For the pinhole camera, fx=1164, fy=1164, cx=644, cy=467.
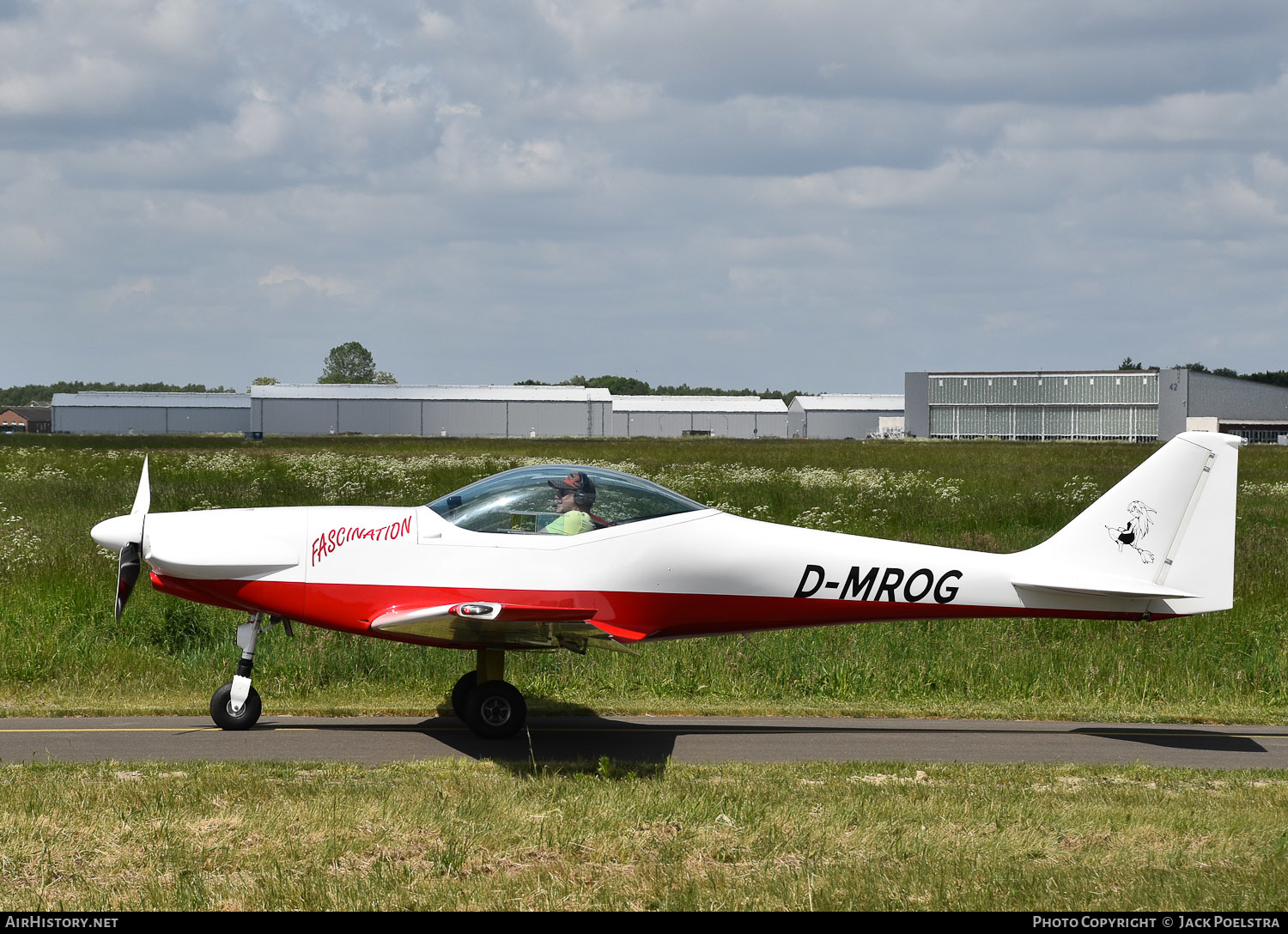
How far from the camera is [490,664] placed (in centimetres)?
959

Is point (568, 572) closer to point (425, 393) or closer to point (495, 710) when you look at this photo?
point (495, 710)

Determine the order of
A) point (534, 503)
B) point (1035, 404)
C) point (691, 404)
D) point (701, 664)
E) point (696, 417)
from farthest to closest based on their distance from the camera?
point (691, 404)
point (696, 417)
point (1035, 404)
point (701, 664)
point (534, 503)

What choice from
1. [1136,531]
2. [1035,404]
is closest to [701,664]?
[1136,531]

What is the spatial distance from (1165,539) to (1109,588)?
27.8 inches

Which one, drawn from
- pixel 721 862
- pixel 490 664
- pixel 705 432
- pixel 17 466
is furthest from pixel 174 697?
pixel 705 432

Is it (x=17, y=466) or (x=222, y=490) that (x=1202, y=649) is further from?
(x=17, y=466)

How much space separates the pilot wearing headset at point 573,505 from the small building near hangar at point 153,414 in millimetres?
113542

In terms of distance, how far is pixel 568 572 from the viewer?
29.5ft

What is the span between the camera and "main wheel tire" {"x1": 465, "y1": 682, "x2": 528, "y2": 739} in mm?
9305

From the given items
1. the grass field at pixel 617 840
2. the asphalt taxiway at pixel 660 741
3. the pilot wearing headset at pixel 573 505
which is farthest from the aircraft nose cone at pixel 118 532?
the pilot wearing headset at pixel 573 505

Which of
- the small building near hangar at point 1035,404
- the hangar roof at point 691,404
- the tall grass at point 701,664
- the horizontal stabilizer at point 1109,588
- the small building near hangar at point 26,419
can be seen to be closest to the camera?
the horizontal stabilizer at point 1109,588

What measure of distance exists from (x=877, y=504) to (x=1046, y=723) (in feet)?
48.7

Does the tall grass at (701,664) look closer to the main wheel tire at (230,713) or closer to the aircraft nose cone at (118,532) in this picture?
the main wheel tire at (230,713)

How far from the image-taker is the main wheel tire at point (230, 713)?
31.4 ft
